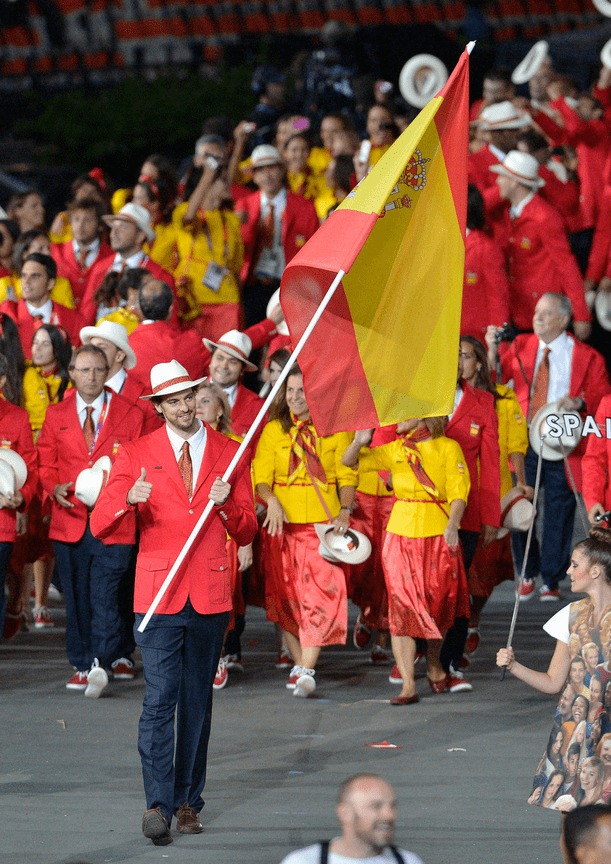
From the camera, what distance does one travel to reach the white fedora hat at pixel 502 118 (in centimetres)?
1390

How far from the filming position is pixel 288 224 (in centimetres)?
1375

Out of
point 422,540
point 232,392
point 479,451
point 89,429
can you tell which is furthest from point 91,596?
point 479,451

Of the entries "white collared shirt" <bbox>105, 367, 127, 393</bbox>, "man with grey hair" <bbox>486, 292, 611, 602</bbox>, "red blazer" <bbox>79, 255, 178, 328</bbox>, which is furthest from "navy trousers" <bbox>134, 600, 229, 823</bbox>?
"red blazer" <bbox>79, 255, 178, 328</bbox>

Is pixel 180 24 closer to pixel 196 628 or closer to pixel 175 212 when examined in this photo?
pixel 175 212

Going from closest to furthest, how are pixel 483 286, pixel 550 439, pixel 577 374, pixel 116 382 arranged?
1. pixel 116 382
2. pixel 550 439
3. pixel 577 374
4. pixel 483 286

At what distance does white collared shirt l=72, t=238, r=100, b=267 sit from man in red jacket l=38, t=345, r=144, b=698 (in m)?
3.87

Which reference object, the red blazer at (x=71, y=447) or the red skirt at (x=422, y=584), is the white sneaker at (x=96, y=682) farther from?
the red skirt at (x=422, y=584)

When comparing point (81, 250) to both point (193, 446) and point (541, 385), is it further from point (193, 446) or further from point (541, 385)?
point (193, 446)

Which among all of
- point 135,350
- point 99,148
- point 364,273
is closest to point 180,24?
point 99,148

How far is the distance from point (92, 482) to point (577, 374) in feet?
13.5

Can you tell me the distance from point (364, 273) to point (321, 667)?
12.2 ft

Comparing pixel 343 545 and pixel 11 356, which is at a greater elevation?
pixel 11 356

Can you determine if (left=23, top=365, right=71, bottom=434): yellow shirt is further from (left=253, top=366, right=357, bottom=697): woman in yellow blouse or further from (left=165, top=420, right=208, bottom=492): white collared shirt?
(left=165, top=420, right=208, bottom=492): white collared shirt

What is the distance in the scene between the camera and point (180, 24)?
21484 millimetres
